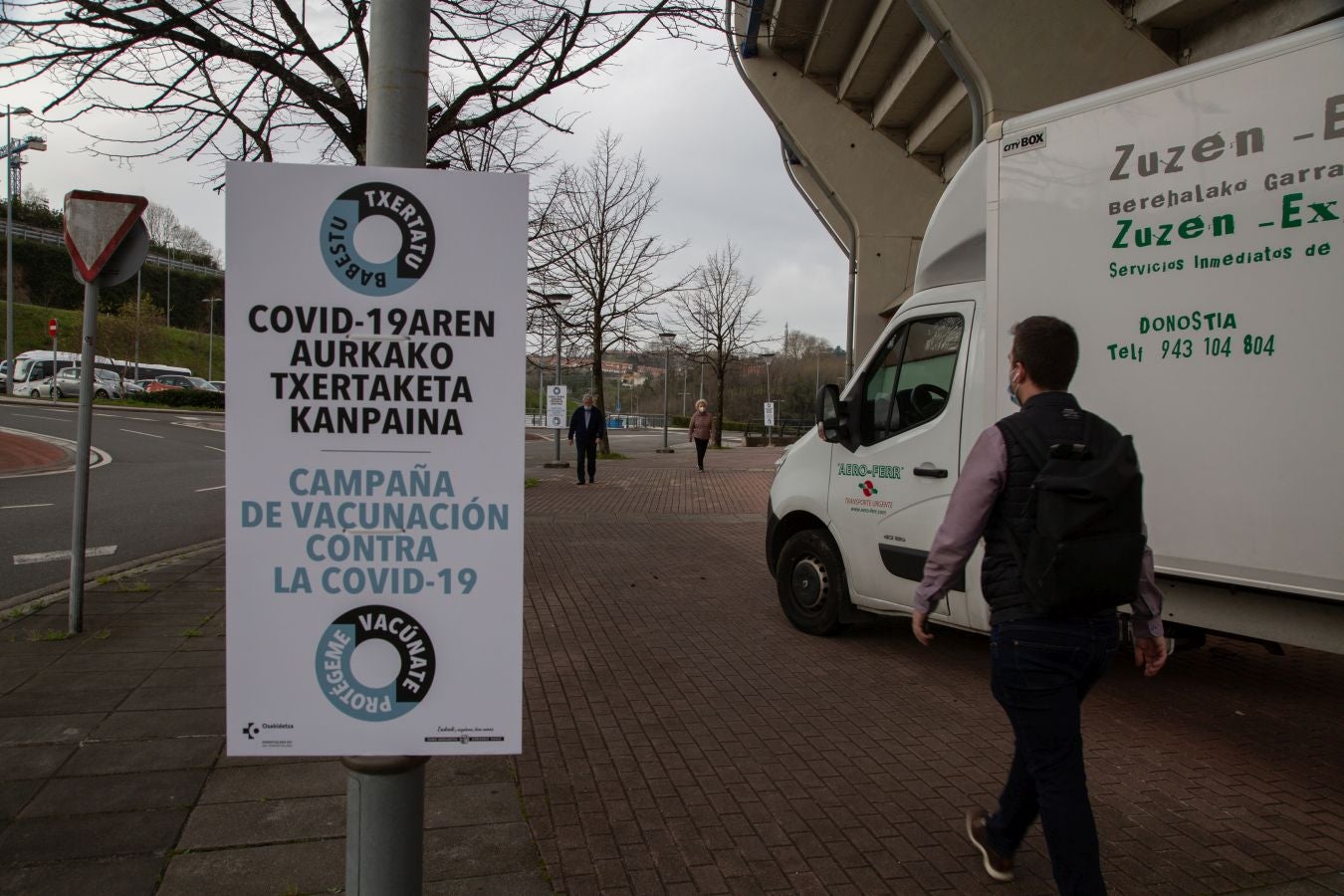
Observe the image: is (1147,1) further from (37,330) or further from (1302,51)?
(37,330)

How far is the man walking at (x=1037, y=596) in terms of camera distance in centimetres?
258

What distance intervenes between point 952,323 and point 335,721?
14.7ft

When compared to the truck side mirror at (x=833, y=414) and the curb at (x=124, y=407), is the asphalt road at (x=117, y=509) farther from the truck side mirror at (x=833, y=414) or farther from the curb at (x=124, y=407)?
the curb at (x=124, y=407)

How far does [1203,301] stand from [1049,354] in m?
1.78

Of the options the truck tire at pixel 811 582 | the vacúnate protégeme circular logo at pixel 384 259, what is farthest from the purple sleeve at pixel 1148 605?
the truck tire at pixel 811 582

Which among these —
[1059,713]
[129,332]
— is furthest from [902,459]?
[129,332]

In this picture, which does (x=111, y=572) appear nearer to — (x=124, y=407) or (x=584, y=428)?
(x=584, y=428)

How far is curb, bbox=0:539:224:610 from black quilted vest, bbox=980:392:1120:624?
6.92 m

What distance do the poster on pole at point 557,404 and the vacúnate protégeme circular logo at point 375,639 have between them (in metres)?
20.2

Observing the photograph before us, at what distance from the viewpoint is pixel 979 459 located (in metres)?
2.70

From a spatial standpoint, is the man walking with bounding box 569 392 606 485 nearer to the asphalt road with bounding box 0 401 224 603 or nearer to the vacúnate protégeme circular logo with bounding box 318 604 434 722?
the asphalt road with bounding box 0 401 224 603

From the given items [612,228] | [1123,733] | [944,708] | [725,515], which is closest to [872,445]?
[944,708]

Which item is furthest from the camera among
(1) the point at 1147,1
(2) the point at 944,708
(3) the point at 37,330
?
(3) the point at 37,330

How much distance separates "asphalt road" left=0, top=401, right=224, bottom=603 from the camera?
337 inches
